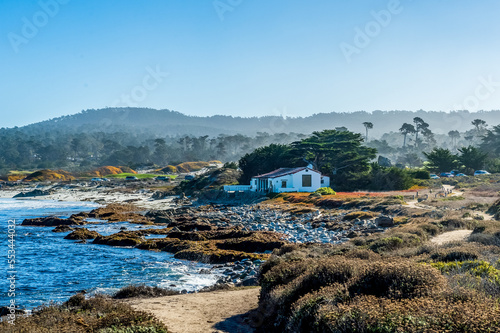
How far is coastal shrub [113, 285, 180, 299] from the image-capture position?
13336mm

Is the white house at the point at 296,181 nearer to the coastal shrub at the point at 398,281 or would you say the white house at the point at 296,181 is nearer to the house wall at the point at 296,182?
the house wall at the point at 296,182

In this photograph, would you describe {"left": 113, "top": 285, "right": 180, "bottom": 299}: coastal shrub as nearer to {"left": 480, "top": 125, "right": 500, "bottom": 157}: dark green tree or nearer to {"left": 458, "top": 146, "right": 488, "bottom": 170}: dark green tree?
{"left": 458, "top": 146, "right": 488, "bottom": 170}: dark green tree

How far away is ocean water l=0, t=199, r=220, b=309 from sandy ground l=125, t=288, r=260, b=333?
7.45 feet

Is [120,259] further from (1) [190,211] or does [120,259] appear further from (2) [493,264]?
(1) [190,211]

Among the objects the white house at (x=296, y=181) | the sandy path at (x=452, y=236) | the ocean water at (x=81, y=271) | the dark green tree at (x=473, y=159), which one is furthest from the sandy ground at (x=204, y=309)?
the dark green tree at (x=473, y=159)

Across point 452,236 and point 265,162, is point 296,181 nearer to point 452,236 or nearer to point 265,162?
point 265,162

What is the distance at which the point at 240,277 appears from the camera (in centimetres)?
1590

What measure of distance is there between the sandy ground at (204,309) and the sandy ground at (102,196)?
40.4 meters

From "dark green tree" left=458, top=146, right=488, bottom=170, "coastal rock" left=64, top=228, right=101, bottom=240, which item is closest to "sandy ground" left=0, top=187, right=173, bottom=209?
"coastal rock" left=64, top=228, right=101, bottom=240

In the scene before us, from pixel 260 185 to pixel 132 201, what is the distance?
670 inches

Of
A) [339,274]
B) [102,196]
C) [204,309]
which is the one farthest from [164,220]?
[102,196]

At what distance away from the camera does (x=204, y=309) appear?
443 inches

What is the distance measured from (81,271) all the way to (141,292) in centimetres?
523

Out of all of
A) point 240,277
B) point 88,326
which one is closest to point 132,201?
point 240,277
